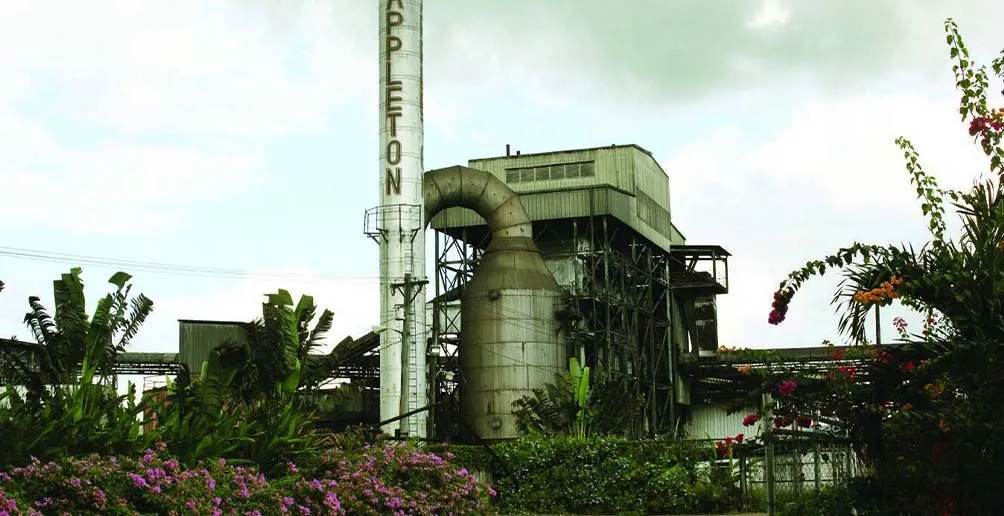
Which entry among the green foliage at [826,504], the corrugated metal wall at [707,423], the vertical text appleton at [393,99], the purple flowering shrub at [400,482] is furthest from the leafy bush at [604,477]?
the corrugated metal wall at [707,423]

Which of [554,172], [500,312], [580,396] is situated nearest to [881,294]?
[580,396]

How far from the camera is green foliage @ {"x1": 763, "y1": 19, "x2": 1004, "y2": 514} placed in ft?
32.7

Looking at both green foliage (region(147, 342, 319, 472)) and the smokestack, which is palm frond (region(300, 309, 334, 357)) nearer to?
green foliage (region(147, 342, 319, 472))

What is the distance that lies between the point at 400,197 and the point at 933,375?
118 feet

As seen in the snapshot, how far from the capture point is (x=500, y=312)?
4906 cm

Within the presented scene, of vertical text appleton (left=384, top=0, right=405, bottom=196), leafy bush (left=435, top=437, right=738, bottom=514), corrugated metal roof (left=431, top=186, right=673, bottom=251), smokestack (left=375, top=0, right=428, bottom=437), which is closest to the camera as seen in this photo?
leafy bush (left=435, top=437, right=738, bottom=514)

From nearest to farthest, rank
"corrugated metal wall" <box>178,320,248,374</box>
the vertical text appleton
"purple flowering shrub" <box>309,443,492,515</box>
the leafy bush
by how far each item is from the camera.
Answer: "purple flowering shrub" <box>309,443,492,515</box>
the leafy bush
the vertical text appleton
"corrugated metal wall" <box>178,320,248,374</box>

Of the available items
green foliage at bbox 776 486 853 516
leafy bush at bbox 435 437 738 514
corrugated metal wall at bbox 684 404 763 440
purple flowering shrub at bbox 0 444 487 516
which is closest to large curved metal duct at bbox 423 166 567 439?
leafy bush at bbox 435 437 738 514

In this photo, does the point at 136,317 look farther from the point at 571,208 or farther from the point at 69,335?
the point at 571,208

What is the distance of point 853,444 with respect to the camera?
1175 centimetres

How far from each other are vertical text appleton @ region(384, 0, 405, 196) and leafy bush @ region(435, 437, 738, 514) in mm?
13800

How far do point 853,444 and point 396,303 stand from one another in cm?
3430

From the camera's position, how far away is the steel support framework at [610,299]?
51688mm

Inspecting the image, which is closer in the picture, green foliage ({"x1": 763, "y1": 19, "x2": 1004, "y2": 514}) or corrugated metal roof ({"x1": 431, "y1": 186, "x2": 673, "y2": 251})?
green foliage ({"x1": 763, "y1": 19, "x2": 1004, "y2": 514})
